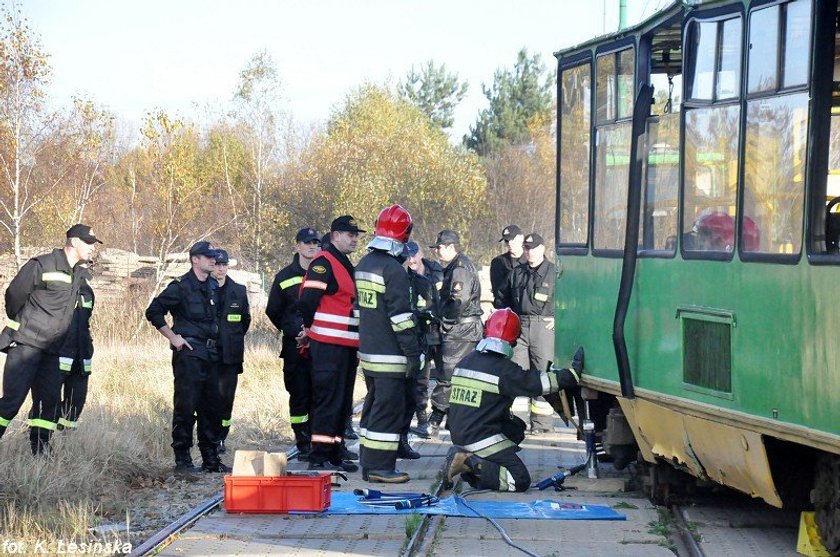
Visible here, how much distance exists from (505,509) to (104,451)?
3.30m

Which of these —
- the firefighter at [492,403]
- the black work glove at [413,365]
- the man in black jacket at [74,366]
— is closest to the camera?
the firefighter at [492,403]

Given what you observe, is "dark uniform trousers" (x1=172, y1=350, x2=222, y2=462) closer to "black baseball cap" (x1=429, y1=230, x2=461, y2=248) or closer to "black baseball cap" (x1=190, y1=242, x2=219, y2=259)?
"black baseball cap" (x1=190, y1=242, x2=219, y2=259)

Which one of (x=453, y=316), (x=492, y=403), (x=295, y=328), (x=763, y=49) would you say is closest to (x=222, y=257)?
(x=295, y=328)

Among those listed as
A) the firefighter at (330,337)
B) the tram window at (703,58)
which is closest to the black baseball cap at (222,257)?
the firefighter at (330,337)

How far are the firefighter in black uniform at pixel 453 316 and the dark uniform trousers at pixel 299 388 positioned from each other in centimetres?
218

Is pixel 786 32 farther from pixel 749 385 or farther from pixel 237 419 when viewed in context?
pixel 237 419

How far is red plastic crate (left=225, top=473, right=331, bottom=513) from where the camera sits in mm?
8117

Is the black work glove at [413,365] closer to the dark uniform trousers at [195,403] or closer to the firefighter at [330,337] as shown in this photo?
the firefighter at [330,337]

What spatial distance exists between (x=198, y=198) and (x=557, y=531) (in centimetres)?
3041

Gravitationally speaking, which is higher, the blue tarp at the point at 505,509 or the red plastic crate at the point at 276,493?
the red plastic crate at the point at 276,493

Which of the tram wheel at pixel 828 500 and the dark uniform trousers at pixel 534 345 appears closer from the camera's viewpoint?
the tram wheel at pixel 828 500

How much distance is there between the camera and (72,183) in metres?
23.9

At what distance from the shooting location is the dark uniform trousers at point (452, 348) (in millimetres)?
13055

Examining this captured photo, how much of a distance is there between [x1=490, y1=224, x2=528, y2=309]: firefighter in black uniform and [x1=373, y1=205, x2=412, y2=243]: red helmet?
3229 millimetres
